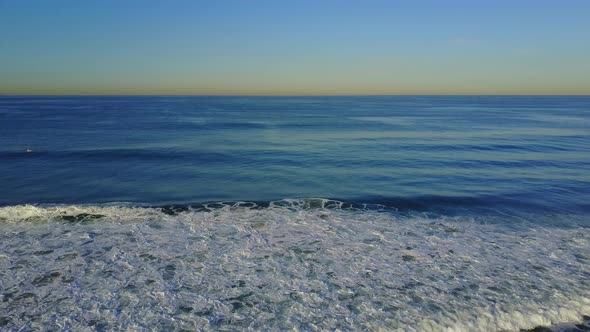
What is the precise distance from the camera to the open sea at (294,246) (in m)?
7.69

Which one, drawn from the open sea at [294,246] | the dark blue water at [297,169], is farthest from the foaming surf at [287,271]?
the dark blue water at [297,169]

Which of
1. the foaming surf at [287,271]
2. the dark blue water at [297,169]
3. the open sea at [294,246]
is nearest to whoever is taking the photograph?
the foaming surf at [287,271]

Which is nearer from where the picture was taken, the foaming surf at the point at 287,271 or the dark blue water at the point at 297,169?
the foaming surf at the point at 287,271

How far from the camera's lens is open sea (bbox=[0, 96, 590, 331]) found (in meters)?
7.69

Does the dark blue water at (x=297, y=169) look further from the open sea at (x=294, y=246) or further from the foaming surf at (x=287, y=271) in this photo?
the foaming surf at (x=287, y=271)

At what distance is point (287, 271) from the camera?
9.59 m

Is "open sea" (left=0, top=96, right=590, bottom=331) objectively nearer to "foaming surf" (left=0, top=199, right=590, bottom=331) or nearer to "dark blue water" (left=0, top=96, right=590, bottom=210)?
"foaming surf" (left=0, top=199, right=590, bottom=331)

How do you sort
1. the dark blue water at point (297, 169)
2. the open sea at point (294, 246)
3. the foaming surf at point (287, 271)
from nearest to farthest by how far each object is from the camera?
the foaming surf at point (287, 271), the open sea at point (294, 246), the dark blue water at point (297, 169)

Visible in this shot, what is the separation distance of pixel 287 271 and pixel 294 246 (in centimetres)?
168

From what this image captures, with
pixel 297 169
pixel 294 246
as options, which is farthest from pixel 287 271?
pixel 297 169

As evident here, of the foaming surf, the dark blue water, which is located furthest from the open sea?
the dark blue water

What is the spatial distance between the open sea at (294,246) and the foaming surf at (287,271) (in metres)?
0.04

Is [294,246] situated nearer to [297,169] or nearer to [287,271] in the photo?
[287,271]

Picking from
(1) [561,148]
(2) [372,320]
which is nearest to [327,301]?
(2) [372,320]
